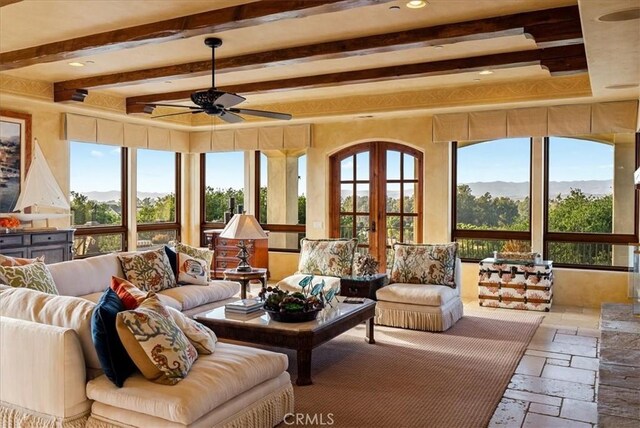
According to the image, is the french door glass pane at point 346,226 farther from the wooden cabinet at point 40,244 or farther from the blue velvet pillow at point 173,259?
the wooden cabinet at point 40,244

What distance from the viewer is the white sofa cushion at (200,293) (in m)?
5.24

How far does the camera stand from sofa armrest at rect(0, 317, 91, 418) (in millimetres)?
2754

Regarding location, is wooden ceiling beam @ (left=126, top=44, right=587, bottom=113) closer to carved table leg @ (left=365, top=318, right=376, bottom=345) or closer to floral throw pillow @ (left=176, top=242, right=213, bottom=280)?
floral throw pillow @ (left=176, top=242, right=213, bottom=280)

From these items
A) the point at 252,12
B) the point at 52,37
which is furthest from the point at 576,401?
the point at 52,37

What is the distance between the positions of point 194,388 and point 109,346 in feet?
1.61

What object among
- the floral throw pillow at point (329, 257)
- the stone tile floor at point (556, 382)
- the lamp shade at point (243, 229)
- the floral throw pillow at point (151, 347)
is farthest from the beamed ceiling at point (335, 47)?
the stone tile floor at point (556, 382)

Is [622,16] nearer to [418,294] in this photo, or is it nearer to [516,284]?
[418,294]

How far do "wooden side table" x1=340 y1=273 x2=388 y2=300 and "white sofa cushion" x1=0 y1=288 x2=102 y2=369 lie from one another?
3.35m

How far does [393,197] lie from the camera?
8.02m

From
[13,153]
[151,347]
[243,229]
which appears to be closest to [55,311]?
[151,347]

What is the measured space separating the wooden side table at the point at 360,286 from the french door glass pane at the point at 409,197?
214 cm

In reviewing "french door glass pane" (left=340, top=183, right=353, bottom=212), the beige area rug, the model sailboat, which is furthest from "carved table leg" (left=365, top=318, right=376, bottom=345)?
the model sailboat

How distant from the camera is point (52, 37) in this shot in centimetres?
484

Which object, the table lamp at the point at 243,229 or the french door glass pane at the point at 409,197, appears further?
the french door glass pane at the point at 409,197
